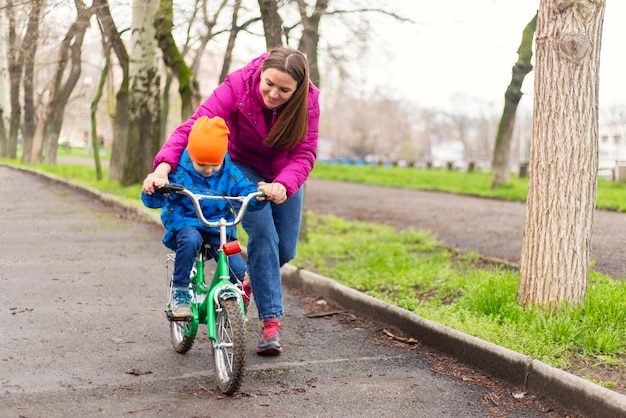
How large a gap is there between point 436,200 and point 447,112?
9271 centimetres

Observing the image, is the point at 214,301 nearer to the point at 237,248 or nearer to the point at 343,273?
the point at 237,248

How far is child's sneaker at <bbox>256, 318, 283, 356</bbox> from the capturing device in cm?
519

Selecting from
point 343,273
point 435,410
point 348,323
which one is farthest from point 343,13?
point 435,410

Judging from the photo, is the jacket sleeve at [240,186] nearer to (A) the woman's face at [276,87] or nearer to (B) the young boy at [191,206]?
(B) the young boy at [191,206]

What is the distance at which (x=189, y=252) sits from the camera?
15.6 feet

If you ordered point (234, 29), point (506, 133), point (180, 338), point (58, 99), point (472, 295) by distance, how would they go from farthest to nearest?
1. point (58, 99)
2. point (506, 133)
3. point (234, 29)
4. point (472, 295)
5. point (180, 338)

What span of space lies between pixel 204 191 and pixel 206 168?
5.4 inches

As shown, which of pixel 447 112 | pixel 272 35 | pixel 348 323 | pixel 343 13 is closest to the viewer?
pixel 348 323

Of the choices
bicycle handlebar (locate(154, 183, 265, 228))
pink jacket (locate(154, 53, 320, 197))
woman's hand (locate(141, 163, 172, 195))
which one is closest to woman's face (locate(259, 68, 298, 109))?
pink jacket (locate(154, 53, 320, 197))

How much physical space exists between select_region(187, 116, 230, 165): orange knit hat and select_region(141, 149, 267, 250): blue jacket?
20 cm

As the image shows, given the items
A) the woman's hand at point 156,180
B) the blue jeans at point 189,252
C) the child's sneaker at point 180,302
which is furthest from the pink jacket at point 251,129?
the child's sneaker at point 180,302

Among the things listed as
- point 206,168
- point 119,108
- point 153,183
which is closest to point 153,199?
point 153,183

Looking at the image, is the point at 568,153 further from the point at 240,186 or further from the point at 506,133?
the point at 506,133

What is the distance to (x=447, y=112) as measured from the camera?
360 ft
